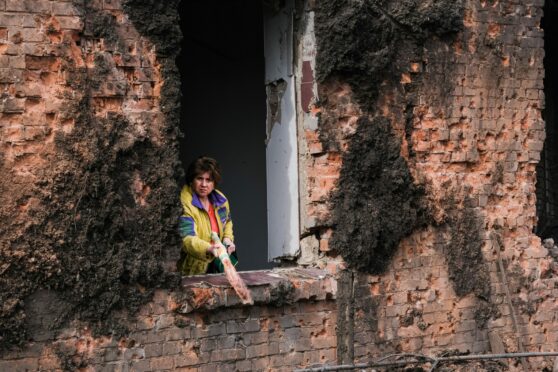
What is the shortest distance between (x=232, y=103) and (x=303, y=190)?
93.6 inches

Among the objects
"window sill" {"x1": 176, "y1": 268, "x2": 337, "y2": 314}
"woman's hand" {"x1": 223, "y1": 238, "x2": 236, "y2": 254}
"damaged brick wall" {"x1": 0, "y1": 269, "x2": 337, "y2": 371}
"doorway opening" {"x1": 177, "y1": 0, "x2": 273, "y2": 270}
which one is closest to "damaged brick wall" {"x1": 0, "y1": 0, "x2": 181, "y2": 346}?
"damaged brick wall" {"x1": 0, "y1": 269, "x2": 337, "y2": 371}

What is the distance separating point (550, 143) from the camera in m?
12.7

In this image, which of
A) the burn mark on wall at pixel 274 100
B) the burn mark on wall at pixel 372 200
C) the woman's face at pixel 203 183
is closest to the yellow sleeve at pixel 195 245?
the woman's face at pixel 203 183

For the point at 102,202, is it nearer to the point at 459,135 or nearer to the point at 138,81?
the point at 138,81

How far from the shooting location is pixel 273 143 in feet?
25.3

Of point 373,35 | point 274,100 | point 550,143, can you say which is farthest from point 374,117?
point 550,143

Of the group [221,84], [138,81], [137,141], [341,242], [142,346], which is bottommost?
[142,346]

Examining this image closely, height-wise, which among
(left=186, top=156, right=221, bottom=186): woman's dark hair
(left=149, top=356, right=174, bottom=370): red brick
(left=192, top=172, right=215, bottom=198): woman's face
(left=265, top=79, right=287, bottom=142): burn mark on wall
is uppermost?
(left=265, top=79, right=287, bottom=142): burn mark on wall

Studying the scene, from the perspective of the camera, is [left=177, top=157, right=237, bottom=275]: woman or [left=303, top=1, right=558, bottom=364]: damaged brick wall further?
[left=303, top=1, right=558, bottom=364]: damaged brick wall

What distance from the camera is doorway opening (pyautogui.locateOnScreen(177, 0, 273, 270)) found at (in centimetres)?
945

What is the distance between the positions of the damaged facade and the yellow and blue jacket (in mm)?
214

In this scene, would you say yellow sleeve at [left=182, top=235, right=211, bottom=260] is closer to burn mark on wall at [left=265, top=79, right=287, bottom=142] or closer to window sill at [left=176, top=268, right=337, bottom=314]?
window sill at [left=176, top=268, right=337, bottom=314]

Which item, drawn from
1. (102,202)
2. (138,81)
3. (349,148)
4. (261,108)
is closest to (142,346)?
(102,202)

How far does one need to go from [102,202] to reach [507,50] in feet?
12.6
